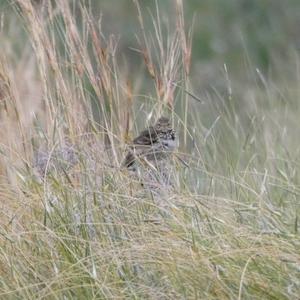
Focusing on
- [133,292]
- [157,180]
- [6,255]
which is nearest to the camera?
[133,292]

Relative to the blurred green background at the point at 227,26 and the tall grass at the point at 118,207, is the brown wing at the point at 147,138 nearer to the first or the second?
the tall grass at the point at 118,207

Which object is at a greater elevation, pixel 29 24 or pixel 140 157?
pixel 29 24

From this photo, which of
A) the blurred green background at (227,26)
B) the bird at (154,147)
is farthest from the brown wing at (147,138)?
the blurred green background at (227,26)

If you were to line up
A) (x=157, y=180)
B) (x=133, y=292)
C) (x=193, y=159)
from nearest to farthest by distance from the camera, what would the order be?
(x=133, y=292)
(x=157, y=180)
(x=193, y=159)

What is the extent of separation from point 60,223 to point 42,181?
34 centimetres

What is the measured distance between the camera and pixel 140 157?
5047mm

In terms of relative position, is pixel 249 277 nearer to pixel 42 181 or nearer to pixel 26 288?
pixel 26 288

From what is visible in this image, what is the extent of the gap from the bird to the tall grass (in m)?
0.06

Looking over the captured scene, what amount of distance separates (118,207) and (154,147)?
41cm

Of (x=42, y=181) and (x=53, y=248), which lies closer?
(x=53, y=248)

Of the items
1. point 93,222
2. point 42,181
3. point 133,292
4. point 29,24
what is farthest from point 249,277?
point 29,24

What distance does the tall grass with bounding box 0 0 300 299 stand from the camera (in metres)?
4.38

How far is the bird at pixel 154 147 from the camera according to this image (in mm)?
5086

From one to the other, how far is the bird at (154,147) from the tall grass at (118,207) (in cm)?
6
